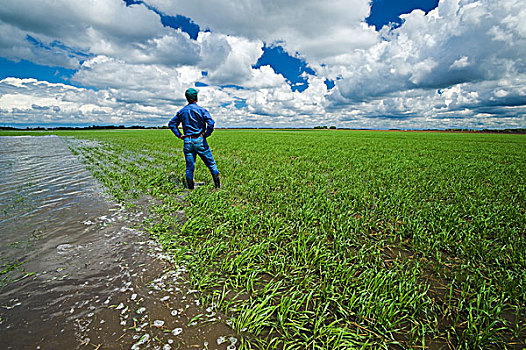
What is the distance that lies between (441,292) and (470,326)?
0.67m

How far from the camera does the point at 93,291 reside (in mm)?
3043

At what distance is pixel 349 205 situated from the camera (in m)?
6.08

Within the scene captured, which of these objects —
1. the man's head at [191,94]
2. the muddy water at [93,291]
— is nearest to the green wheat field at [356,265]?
the muddy water at [93,291]

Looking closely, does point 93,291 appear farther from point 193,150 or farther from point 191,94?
point 191,94

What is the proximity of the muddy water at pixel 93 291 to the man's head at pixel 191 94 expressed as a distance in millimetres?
4212

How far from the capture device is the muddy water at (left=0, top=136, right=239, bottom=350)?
238 cm

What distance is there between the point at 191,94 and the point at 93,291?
20.3 ft

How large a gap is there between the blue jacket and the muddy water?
11.3 ft

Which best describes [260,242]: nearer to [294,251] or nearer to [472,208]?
[294,251]

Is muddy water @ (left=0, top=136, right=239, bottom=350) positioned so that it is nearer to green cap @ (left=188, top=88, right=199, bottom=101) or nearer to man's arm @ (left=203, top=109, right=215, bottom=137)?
man's arm @ (left=203, top=109, right=215, bottom=137)

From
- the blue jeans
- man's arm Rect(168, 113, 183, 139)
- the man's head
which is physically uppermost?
the man's head

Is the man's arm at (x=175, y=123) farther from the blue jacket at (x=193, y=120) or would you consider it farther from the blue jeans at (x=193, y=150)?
the blue jeans at (x=193, y=150)

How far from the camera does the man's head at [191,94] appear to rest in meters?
7.54

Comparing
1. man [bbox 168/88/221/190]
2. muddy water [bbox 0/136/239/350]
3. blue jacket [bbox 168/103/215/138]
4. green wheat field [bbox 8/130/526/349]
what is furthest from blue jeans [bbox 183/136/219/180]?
muddy water [bbox 0/136/239/350]
